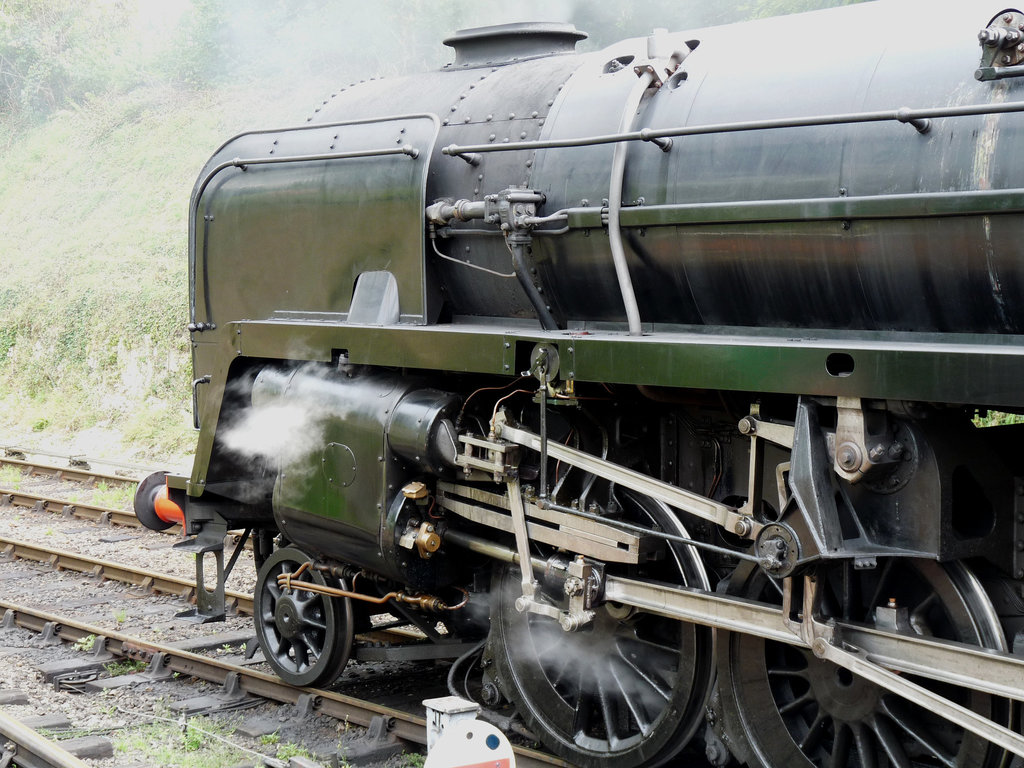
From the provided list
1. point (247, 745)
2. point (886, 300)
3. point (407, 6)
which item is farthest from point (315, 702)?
point (407, 6)

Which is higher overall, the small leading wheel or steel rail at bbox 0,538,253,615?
the small leading wheel

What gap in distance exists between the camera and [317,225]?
5.65 m

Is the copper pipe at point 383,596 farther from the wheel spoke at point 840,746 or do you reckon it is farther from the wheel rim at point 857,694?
the wheel spoke at point 840,746

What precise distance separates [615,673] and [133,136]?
82.2 ft

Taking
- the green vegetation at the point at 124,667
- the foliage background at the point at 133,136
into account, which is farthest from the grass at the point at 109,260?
the green vegetation at the point at 124,667

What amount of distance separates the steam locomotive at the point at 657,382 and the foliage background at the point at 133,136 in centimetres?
921

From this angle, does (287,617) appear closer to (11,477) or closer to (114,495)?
(114,495)

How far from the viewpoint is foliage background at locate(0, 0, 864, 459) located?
16.8m

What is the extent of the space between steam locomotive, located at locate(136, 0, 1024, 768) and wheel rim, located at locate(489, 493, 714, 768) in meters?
0.01

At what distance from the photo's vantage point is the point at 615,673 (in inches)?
187

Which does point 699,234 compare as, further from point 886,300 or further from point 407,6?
point 407,6

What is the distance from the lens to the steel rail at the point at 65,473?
40.5 feet

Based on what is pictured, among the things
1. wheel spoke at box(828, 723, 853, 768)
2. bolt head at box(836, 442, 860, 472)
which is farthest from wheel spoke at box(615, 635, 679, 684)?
bolt head at box(836, 442, 860, 472)

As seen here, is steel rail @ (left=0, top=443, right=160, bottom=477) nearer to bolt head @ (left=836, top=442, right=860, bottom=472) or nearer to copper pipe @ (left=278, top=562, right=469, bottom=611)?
copper pipe @ (left=278, top=562, right=469, bottom=611)
